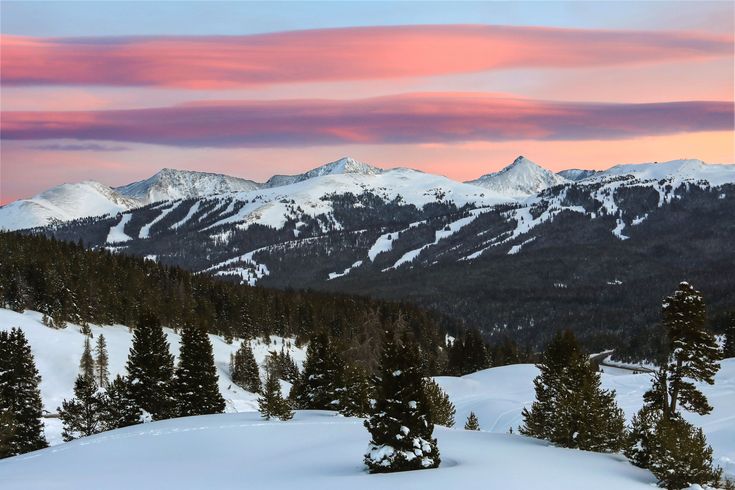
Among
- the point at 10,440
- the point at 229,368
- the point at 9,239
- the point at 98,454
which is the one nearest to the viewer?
the point at 98,454

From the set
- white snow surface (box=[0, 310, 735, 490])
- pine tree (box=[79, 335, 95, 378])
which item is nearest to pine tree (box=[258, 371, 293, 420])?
white snow surface (box=[0, 310, 735, 490])

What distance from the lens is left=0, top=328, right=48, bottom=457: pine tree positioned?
203 ft

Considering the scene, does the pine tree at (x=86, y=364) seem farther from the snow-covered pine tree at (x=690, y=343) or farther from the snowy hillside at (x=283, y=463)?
the snow-covered pine tree at (x=690, y=343)

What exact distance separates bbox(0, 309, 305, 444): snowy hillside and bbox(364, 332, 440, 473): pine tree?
61.3 m

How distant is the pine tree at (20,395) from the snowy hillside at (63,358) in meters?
19.7

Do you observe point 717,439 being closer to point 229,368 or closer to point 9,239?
point 229,368

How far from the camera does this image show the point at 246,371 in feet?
425

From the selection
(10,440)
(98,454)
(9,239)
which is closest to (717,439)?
(98,454)

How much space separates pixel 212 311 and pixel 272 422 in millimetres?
114786

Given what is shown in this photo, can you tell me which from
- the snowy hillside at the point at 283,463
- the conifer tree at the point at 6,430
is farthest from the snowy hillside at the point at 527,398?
the conifer tree at the point at 6,430

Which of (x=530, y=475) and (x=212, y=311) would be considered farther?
(x=212, y=311)

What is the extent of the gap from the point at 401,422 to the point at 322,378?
100 feet

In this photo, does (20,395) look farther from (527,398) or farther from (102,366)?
(527,398)

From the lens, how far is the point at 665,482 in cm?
3219
